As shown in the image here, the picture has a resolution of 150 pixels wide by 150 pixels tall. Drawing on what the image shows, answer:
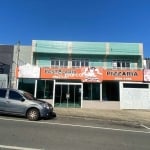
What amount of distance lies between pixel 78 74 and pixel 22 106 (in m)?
11.8

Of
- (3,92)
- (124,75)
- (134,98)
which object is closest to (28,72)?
(124,75)

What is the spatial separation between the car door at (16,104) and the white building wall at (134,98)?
42.0 feet

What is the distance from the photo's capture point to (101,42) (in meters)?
31.2

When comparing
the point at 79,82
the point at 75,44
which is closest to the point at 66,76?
the point at 79,82

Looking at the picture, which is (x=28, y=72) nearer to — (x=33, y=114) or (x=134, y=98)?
(x=134, y=98)

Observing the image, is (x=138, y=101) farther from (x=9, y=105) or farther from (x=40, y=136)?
(x=40, y=136)

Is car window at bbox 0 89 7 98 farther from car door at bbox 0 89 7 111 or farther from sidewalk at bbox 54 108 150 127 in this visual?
sidewalk at bbox 54 108 150 127

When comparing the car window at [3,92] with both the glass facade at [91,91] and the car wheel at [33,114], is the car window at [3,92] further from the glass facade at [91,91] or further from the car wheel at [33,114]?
the glass facade at [91,91]

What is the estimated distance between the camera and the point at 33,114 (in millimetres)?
14805

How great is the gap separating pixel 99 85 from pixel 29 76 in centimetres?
708

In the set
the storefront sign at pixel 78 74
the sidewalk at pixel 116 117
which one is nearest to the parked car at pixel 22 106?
the sidewalk at pixel 116 117

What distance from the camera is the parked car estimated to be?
49.0ft

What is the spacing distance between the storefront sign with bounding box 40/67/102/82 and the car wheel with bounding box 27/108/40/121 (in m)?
11.4

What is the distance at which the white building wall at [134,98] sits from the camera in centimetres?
2550
